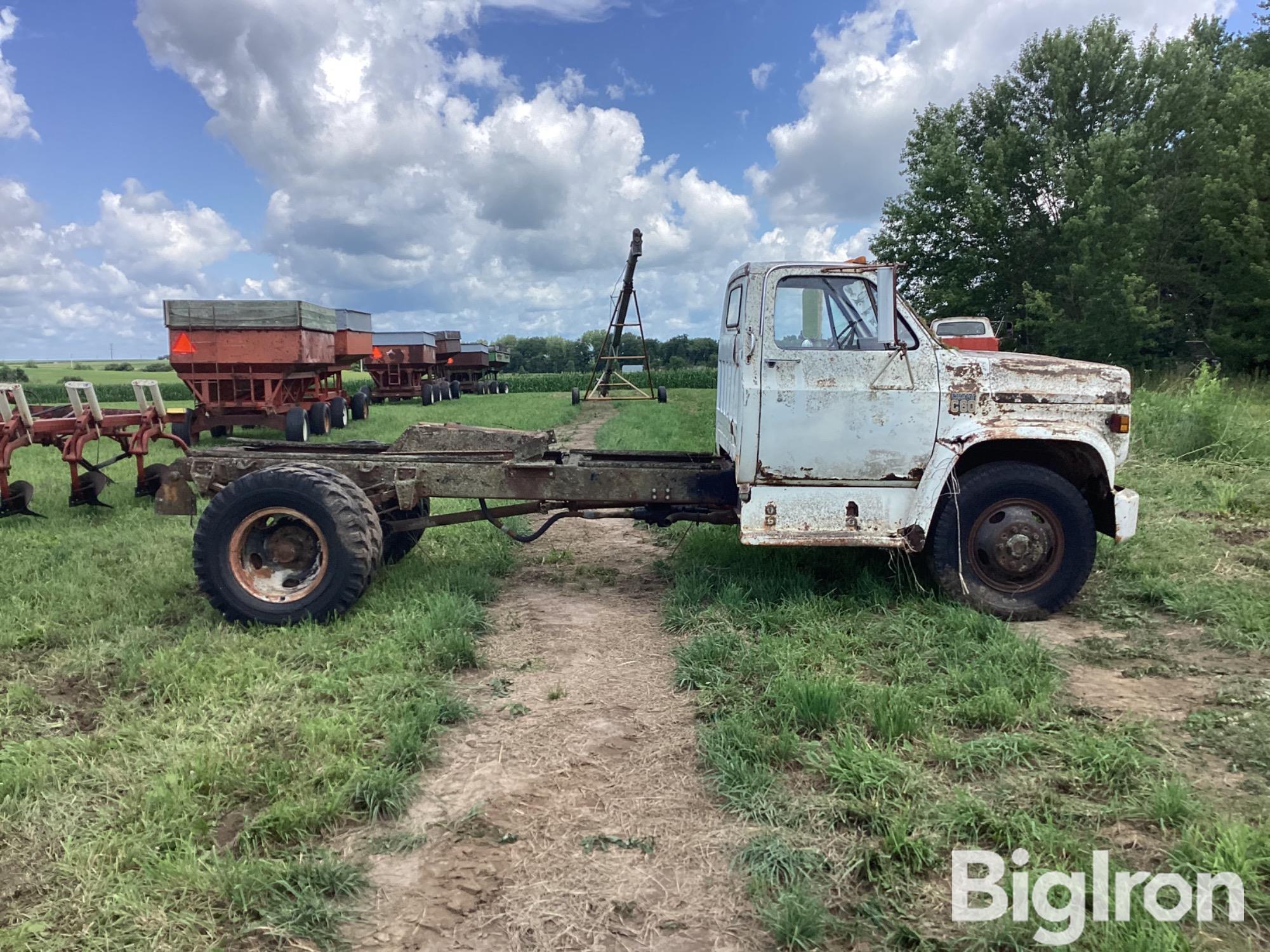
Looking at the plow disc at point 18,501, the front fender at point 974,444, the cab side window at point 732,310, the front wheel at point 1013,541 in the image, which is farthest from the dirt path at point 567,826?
the plow disc at point 18,501

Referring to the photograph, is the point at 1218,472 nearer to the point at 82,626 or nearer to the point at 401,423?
the point at 82,626

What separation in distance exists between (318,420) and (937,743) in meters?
13.9

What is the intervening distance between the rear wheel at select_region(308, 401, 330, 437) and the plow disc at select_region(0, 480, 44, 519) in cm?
719

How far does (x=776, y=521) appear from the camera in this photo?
4.89 metres

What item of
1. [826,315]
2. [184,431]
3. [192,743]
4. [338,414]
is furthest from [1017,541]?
[338,414]

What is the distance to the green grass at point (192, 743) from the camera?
2434mm

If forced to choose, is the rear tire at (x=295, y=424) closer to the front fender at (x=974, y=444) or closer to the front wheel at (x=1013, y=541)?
the front fender at (x=974, y=444)

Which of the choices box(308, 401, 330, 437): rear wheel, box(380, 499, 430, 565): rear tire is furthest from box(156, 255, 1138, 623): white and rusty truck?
box(308, 401, 330, 437): rear wheel

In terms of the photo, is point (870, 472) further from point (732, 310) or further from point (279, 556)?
point (279, 556)

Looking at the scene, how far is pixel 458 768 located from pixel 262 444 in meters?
3.84

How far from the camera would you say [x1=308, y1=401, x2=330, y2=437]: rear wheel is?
14.9m

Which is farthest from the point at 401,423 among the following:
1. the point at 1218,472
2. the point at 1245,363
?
the point at 1245,363

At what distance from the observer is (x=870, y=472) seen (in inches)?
192

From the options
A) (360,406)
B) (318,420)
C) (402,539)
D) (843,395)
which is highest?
(843,395)
